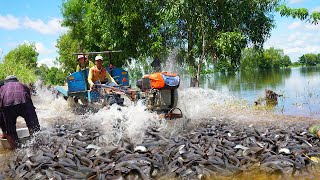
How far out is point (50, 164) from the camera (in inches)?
261

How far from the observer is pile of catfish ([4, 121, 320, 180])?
636 centimetres

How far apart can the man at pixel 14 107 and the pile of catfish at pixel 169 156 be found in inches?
20.1

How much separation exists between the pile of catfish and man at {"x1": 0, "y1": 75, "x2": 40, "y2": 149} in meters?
0.51

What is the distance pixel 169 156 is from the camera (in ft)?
23.0

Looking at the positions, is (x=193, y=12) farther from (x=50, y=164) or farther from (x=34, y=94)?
(x=34, y=94)

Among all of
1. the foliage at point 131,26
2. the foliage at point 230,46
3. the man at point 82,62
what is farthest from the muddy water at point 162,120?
the foliage at point 131,26

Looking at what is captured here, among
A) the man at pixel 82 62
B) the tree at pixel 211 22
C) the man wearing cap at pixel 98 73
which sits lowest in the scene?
the man wearing cap at pixel 98 73

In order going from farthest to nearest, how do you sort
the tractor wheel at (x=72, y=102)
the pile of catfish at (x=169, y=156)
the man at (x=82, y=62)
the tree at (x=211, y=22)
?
the tree at (x=211, y=22) → the tractor wheel at (x=72, y=102) → the man at (x=82, y=62) → the pile of catfish at (x=169, y=156)

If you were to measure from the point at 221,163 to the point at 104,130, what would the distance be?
10.9ft

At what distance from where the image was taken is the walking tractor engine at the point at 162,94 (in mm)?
9414

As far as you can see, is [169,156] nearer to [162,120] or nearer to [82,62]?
[162,120]

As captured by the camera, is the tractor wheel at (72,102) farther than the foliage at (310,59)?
No

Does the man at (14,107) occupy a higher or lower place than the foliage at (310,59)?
lower

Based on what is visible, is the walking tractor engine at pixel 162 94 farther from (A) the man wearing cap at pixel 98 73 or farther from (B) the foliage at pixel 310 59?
(B) the foliage at pixel 310 59
